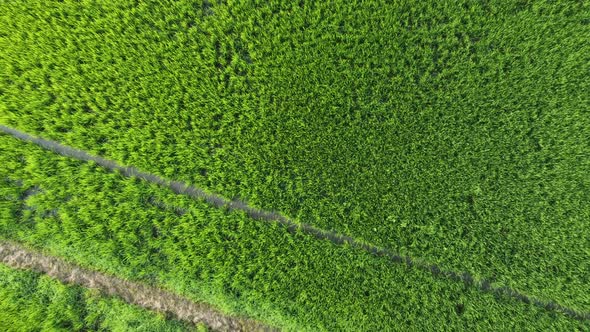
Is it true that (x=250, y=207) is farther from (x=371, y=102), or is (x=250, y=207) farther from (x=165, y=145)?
(x=371, y=102)

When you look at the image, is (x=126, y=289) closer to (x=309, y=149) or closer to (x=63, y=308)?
(x=63, y=308)

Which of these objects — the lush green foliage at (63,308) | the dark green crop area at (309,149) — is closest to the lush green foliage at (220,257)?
the dark green crop area at (309,149)

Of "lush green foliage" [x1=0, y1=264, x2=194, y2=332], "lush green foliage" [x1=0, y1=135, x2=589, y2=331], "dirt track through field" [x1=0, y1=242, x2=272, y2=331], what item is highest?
"lush green foliage" [x1=0, y1=135, x2=589, y2=331]

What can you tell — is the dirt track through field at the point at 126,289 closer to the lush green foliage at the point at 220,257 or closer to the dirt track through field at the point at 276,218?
the lush green foliage at the point at 220,257

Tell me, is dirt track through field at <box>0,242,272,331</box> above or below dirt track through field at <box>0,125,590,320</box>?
below

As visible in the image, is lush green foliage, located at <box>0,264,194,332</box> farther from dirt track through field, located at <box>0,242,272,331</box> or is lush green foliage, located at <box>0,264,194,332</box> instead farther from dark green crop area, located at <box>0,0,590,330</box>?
dark green crop area, located at <box>0,0,590,330</box>

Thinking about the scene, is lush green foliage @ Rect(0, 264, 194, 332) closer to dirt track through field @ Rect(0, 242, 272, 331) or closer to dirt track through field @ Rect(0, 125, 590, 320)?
dirt track through field @ Rect(0, 242, 272, 331)

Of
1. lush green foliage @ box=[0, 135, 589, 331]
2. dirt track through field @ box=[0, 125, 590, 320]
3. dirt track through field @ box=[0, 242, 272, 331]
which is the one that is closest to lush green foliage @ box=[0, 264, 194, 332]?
dirt track through field @ box=[0, 242, 272, 331]

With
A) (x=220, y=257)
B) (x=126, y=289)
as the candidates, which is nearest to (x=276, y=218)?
(x=220, y=257)

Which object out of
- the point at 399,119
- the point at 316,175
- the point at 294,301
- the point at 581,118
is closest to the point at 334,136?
the point at 316,175
